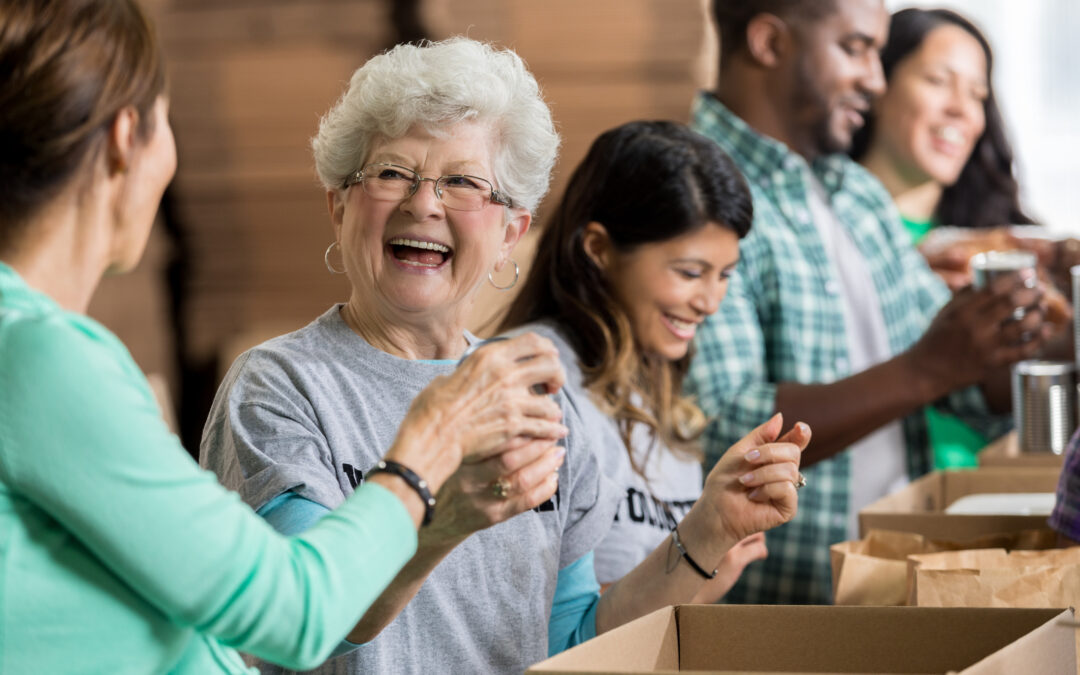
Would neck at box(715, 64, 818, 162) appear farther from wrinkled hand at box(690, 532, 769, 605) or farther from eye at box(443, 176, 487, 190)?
eye at box(443, 176, 487, 190)

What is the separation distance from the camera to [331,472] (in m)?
1.12

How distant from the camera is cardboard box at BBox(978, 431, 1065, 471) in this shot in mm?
2242

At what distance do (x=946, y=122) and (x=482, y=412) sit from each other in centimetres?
259

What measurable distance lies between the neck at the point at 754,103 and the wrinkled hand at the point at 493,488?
77.5 inches

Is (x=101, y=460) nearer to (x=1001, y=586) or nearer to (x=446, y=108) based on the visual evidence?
(x=446, y=108)

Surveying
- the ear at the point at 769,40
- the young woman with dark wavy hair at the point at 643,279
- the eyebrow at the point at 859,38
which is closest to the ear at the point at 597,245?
the young woman with dark wavy hair at the point at 643,279

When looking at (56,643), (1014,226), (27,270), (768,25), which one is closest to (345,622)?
(56,643)

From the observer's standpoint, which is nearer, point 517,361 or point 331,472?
point 517,361

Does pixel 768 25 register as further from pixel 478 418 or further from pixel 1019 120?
pixel 478 418

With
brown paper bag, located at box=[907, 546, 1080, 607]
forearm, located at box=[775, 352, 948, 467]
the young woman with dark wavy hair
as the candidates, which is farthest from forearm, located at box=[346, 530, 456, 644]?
forearm, located at box=[775, 352, 948, 467]

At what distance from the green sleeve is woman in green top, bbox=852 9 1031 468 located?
2670 mm

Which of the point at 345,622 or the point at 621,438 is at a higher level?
the point at 345,622

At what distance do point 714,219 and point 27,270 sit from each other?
1.22 metres

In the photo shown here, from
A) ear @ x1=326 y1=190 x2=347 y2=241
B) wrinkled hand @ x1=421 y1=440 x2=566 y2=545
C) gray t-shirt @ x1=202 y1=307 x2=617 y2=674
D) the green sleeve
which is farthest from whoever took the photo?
ear @ x1=326 y1=190 x2=347 y2=241
